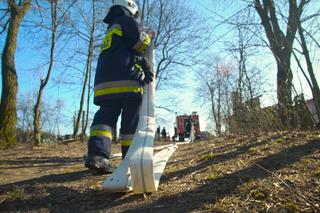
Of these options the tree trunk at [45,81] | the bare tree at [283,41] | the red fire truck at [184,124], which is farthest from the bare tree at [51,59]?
the red fire truck at [184,124]

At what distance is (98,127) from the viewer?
348 centimetres

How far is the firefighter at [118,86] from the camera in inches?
135

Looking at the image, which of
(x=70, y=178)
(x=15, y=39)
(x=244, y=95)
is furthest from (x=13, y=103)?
(x=70, y=178)

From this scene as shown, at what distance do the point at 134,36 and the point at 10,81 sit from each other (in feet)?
25.4

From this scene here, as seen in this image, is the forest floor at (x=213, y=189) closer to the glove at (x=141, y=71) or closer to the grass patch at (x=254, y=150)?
the grass patch at (x=254, y=150)

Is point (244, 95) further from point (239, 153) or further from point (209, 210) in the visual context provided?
point (209, 210)

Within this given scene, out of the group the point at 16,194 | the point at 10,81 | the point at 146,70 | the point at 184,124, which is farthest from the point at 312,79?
the point at 184,124

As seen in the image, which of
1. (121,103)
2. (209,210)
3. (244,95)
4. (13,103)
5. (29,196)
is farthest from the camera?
(13,103)

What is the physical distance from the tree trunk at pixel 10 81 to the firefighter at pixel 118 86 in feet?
21.9

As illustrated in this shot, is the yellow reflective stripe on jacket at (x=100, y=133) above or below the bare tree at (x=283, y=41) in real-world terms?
below

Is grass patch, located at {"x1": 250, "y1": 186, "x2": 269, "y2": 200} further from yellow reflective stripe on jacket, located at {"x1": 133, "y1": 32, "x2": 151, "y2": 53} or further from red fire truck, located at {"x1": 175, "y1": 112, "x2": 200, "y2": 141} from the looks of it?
red fire truck, located at {"x1": 175, "y1": 112, "x2": 200, "y2": 141}

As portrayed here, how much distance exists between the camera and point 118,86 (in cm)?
359

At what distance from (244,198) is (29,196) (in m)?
1.67

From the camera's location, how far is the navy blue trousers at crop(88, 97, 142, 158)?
3402mm
